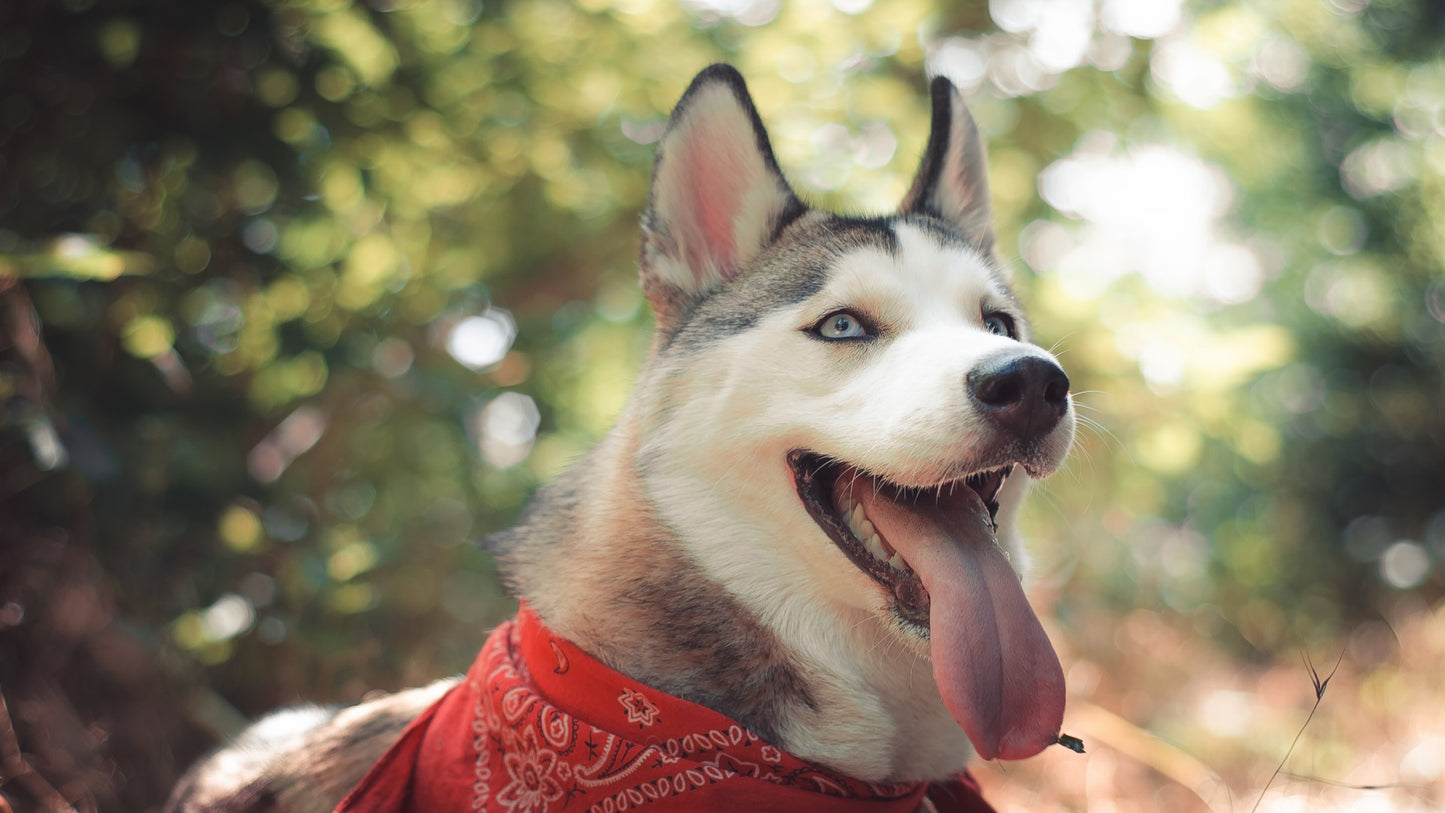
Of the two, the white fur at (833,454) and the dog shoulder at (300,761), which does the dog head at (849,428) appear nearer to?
the white fur at (833,454)

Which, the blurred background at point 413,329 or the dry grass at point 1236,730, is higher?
the blurred background at point 413,329

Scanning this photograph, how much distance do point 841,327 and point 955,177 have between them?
1.02 metres

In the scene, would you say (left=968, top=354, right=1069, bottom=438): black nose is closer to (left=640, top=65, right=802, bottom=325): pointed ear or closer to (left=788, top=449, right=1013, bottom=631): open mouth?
(left=788, top=449, right=1013, bottom=631): open mouth

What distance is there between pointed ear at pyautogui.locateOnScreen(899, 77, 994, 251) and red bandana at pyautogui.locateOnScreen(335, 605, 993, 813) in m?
1.81

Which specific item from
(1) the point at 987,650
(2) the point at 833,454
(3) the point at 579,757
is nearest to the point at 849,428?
(2) the point at 833,454

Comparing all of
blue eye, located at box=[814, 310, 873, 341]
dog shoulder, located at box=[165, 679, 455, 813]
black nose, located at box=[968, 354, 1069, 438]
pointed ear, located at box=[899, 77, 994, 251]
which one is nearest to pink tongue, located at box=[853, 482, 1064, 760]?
black nose, located at box=[968, 354, 1069, 438]

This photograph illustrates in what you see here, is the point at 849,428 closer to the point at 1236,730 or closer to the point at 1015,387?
the point at 1015,387

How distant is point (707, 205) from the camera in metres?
2.60

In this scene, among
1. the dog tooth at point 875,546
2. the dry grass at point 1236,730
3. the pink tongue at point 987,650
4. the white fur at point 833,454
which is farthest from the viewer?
the dry grass at point 1236,730

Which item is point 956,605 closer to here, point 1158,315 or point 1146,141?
point 1158,315

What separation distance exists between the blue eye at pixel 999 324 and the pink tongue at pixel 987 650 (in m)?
0.75

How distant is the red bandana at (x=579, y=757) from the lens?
1801 mm

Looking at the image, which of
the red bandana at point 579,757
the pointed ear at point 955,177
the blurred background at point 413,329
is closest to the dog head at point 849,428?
the red bandana at point 579,757

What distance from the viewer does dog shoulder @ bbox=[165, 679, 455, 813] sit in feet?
7.53
